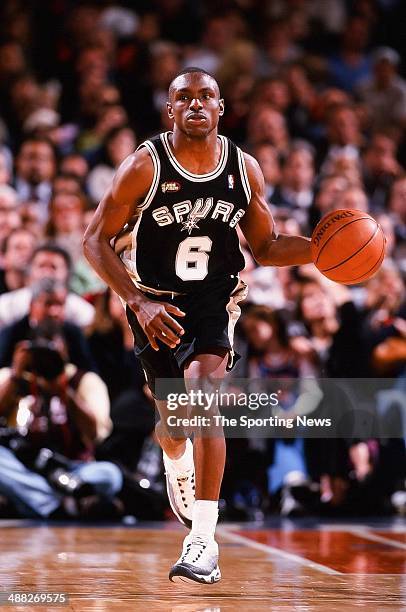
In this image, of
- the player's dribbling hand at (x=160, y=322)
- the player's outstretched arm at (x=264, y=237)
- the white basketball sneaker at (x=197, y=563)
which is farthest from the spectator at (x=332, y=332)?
the white basketball sneaker at (x=197, y=563)

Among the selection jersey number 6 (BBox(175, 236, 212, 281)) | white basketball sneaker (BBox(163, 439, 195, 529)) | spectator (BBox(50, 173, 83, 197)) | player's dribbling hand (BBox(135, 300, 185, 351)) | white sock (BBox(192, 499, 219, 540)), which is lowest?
white sock (BBox(192, 499, 219, 540))

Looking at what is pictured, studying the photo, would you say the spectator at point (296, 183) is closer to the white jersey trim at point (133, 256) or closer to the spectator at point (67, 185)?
the spectator at point (67, 185)

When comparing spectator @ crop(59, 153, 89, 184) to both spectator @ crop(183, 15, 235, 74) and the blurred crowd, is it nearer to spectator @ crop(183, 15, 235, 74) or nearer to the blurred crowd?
the blurred crowd

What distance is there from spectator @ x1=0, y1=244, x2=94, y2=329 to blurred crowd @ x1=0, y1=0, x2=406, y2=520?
0.6 inches

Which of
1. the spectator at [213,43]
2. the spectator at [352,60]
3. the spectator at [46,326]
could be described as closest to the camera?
the spectator at [46,326]

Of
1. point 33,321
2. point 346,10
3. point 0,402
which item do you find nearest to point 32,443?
point 0,402

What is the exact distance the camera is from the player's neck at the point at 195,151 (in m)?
4.77

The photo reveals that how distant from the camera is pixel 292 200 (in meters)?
9.83

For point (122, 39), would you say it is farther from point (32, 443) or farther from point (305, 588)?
point (305, 588)

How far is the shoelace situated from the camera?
14.0 ft

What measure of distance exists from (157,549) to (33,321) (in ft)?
7.13

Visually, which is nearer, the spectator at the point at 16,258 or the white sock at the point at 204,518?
the white sock at the point at 204,518

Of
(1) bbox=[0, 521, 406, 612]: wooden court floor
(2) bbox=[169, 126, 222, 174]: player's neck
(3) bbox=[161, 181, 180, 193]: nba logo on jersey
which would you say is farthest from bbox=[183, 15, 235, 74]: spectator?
(3) bbox=[161, 181, 180, 193]: nba logo on jersey

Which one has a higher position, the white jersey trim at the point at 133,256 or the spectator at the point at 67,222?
the spectator at the point at 67,222
